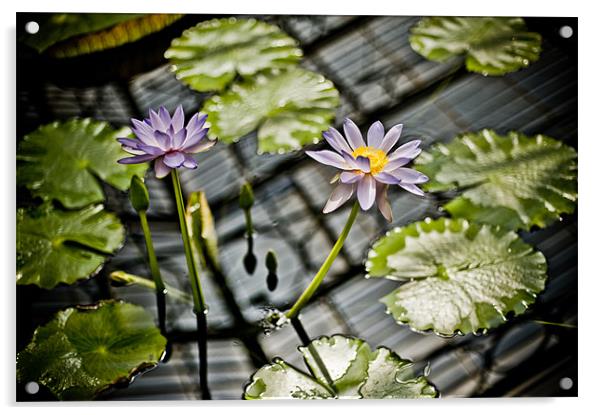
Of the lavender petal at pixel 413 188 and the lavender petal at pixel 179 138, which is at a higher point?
the lavender petal at pixel 179 138

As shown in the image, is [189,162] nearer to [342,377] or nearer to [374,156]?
[374,156]

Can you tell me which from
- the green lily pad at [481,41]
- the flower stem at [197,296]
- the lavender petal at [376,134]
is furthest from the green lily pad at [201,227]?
the green lily pad at [481,41]

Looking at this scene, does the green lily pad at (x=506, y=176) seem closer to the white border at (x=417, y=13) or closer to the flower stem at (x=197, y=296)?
the white border at (x=417, y=13)

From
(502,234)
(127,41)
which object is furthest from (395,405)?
(127,41)

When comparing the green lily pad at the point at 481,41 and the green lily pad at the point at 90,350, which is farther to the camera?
the green lily pad at the point at 481,41

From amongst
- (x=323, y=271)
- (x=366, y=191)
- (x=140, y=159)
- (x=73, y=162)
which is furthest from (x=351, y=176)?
(x=73, y=162)

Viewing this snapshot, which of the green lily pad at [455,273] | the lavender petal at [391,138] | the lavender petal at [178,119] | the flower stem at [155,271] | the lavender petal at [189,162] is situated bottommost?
the green lily pad at [455,273]
